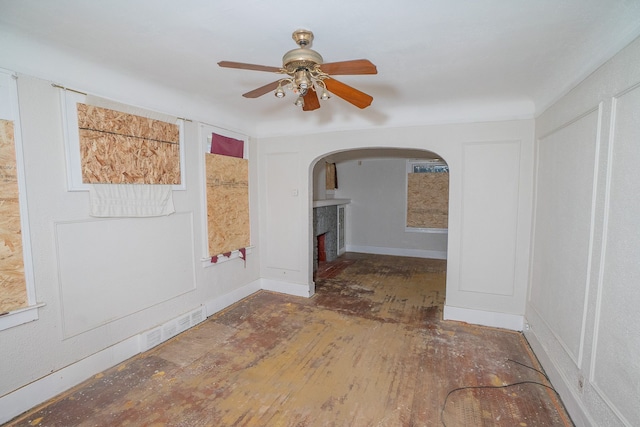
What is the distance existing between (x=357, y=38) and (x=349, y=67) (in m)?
0.37

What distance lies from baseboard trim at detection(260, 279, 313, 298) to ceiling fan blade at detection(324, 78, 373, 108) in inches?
108

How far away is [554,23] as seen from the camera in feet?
5.19

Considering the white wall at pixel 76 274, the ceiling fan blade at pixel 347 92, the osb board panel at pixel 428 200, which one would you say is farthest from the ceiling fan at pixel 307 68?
the osb board panel at pixel 428 200

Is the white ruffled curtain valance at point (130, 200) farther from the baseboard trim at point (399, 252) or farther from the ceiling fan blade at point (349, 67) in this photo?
the baseboard trim at point (399, 252)

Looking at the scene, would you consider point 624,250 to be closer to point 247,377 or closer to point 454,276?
point 454,276

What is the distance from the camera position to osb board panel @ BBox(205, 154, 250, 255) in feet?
10.7

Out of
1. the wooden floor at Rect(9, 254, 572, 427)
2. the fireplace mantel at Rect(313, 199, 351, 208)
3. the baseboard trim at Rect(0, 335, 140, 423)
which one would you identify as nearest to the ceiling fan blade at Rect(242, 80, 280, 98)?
the wooden floor at Rect(9, 254, 572, 427)

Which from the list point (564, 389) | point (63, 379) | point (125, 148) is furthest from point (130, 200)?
point (564, 389)

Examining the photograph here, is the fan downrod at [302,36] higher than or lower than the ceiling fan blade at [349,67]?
higher

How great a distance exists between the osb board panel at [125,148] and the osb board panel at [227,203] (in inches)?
19.5

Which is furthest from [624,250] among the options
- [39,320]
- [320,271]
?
[320,271]

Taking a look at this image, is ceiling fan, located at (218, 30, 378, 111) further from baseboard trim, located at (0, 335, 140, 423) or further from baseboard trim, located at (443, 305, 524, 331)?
baseboard trim, located at (443, 305, 524, 331)

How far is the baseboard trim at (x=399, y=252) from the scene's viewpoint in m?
6.14

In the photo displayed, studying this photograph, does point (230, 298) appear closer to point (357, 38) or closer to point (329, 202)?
point (329, 202)
